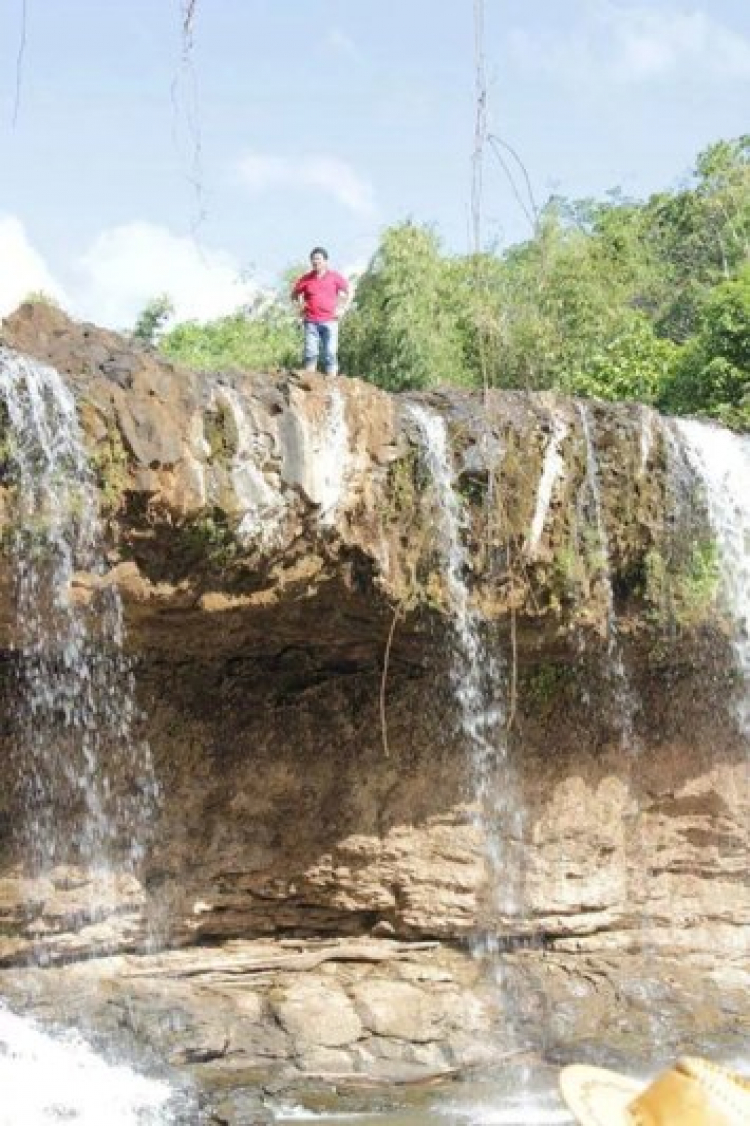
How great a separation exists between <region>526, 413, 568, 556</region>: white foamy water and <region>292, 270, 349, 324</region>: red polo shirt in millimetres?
2321

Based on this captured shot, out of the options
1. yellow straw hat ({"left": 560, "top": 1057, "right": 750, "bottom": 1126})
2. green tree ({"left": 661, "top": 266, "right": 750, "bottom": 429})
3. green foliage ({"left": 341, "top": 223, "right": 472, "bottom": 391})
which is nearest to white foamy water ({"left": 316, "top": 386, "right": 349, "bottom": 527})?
yellow straw hat ({"left": 560, "top": 1057, "right": 750, "bottom": 1126})

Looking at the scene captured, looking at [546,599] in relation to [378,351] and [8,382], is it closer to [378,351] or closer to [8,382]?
[8,382]

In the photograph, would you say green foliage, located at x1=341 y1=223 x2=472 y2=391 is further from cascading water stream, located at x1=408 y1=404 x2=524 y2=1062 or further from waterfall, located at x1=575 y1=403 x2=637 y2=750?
cascading water stream, located at x1=408 y1=404 x2=524 y2=1062

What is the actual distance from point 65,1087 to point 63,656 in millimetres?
2481

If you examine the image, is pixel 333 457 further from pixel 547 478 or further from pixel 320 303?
pixel 320 303

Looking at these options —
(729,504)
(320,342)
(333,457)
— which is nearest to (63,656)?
(333,457)

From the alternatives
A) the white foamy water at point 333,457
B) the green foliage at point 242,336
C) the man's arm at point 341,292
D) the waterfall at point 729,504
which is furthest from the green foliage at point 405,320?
the white foamy water at point 333,457

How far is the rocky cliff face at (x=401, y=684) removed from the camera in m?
9.37

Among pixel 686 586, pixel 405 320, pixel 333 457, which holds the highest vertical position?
pixel 405 320

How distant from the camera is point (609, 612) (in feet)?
37.4

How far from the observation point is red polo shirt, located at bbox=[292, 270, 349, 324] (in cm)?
1230

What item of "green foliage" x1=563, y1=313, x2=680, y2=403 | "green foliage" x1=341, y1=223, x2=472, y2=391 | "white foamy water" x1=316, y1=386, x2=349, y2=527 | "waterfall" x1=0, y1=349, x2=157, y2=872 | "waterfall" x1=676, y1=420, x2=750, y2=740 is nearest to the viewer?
"waterfall" x1=0, y1=349, x2=157, y2=872

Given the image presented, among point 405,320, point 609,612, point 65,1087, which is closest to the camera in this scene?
point 65,1087

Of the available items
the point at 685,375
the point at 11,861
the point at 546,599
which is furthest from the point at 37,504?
the point at 685,375
